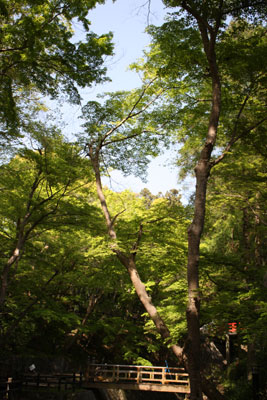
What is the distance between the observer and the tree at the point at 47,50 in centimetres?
536

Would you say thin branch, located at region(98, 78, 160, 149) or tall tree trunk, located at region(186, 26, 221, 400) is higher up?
thin branch, located at region(98, 78, 160, 149)

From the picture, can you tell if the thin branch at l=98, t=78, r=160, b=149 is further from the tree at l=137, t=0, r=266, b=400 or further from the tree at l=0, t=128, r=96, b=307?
the tree at l=0, t=128, r=96, b=307

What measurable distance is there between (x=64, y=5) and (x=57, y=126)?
4.42 m

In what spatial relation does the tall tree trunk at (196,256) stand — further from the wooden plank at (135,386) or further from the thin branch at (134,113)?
the wooden plank at (135,386)

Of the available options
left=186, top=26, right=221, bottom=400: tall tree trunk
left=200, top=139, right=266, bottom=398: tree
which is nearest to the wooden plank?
left=200, top=139, right=266, bottom=398: tree

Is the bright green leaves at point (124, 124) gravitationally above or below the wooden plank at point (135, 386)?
above

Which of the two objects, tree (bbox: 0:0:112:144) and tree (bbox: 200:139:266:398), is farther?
tree (bbox: 200:139:266:398)

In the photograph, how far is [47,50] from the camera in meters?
6.24

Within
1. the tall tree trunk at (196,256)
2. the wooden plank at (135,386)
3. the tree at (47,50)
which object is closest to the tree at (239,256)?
the tall tree trunk at (196,256)

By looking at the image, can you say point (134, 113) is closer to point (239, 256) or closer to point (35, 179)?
point (35, 179)

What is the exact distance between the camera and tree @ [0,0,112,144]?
5355 mm

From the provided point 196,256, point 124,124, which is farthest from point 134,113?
point 196,256

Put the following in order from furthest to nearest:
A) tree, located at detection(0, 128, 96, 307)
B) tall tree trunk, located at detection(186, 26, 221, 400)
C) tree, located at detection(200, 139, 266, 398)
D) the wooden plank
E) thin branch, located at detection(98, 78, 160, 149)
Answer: the wooden plank < tree, located at detection(0, 128, 96, 307) < thin branch, located at detection(98, 78, 160, 149) < tree, located at detection(200, 139, 266, 398) < tall tree trunk, located at detection(186, 26, 221, 400)

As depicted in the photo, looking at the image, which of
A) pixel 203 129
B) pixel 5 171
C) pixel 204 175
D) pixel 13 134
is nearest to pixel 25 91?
pixel 13 134
